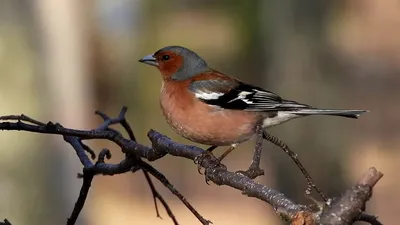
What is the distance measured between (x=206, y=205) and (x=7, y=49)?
3933 mm

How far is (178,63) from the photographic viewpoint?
9.07 feet

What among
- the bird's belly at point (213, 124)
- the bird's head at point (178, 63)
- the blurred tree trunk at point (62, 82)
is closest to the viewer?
the bird's belly at point (213, 124)

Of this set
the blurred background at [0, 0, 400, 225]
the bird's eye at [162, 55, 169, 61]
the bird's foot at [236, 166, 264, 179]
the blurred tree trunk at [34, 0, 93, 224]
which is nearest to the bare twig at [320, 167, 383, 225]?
the bird's foot at [236, 166, 264, 179]

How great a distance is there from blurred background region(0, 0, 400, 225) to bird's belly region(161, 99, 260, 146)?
1746 mm

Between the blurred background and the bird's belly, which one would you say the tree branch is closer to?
the bird's belly

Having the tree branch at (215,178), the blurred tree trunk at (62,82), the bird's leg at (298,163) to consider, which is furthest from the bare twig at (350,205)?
the blurred tree trunk at (62,82)

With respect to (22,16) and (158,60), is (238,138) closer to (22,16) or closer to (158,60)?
(158,60)

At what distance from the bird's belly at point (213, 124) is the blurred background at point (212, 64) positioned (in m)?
1.75

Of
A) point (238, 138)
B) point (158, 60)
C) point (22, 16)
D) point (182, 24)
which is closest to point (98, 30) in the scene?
point (182, 24)

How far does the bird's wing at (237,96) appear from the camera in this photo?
237 cm

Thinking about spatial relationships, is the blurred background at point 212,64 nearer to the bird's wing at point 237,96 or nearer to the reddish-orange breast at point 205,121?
the bird's wing at point 237,96

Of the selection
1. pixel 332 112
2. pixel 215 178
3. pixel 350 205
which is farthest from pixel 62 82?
pixel 350 205

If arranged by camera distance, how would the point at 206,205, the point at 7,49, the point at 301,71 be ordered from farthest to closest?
1. the point at 206,205
2. the point at 7,49
3. the point at 301,71

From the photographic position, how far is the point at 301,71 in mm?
4320
